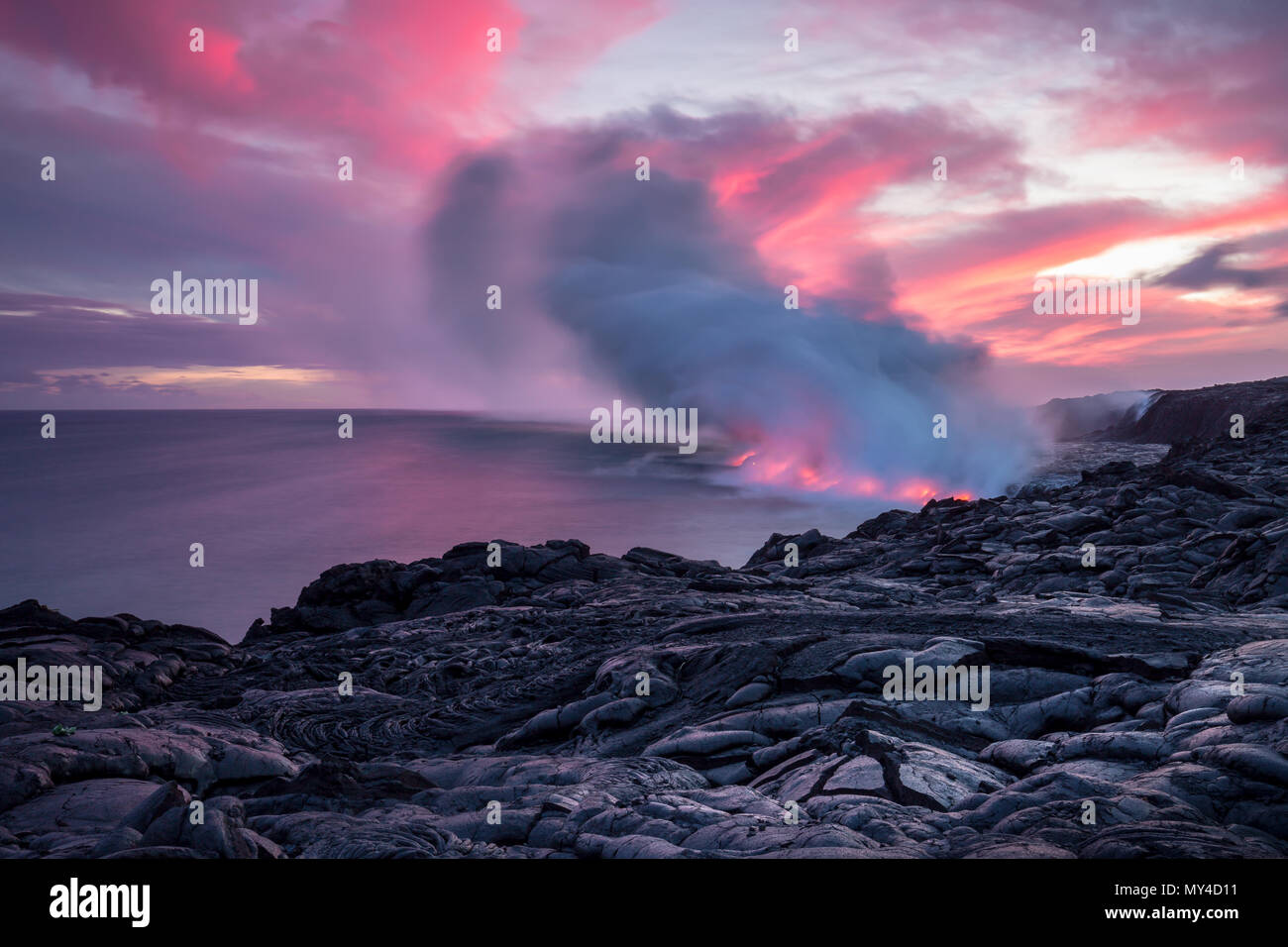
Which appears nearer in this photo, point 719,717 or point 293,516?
point 719,717

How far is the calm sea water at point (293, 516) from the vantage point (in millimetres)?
40781

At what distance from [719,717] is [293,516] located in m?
54.8

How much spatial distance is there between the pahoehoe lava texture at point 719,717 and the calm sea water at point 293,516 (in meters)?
20.8

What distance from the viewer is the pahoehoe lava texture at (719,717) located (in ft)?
21.2

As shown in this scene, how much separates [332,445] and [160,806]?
379 ft

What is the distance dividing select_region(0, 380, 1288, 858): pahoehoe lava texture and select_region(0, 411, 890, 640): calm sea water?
2075 centimetres

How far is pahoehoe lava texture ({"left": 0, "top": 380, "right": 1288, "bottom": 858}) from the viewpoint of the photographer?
648cm

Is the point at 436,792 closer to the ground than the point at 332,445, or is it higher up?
closer to the ground

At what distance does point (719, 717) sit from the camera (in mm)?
10609

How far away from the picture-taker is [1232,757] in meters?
6.81

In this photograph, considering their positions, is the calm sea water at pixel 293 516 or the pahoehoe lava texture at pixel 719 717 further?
the calm sea water at pixel 293 516
